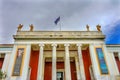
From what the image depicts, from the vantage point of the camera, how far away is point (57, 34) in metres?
18.4

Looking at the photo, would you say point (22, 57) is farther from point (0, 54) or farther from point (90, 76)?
point (90, 76)

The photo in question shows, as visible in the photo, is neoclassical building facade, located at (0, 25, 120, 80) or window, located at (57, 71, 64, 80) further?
window, located at (57, 71, 64, 80)

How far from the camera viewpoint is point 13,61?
1617 centimetres

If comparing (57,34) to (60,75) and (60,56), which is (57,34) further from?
(60,75)

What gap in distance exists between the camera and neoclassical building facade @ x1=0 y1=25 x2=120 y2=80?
51.4 ft

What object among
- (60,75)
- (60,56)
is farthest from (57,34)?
(60,75)

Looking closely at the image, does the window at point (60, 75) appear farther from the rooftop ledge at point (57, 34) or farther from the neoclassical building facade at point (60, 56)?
the rooftop ledge at point (57, 34)

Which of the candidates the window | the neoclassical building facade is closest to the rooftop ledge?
the neoclassical building facade

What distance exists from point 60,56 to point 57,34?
10.5ft

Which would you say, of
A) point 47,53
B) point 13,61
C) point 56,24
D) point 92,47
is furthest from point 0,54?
point 92,47

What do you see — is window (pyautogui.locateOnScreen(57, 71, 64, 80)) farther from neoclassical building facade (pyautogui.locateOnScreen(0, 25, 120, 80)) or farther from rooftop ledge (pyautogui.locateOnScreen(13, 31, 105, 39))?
rooftop ledge (pyautogui.locateOnScreen(13, 31, 105, 39))

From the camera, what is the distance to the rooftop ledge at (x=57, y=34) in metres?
17.9

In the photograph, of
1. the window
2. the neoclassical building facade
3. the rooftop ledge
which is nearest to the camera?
the neoclassical building facade

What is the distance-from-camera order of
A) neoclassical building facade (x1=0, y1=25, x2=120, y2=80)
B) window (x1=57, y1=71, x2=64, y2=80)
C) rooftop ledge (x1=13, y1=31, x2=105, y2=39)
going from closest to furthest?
neoclassical building facade (x1=0, y1=25, x2=120, y2=80)
rooftop ledge (x1=13, y1=31, x2=105, y2=39)
window (x1=57, y1=71, x2=64, y2=80)
